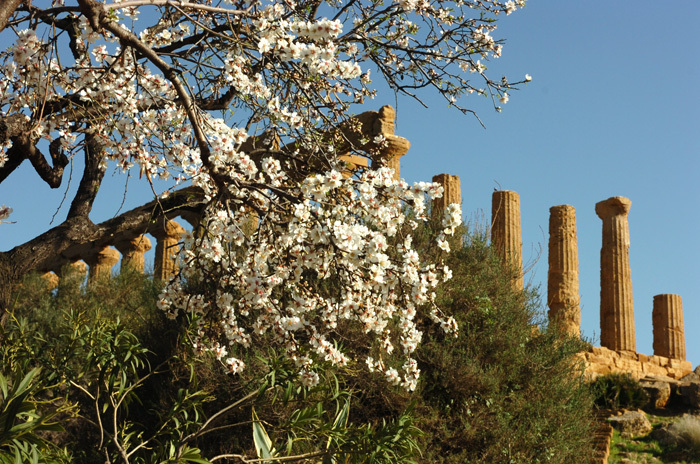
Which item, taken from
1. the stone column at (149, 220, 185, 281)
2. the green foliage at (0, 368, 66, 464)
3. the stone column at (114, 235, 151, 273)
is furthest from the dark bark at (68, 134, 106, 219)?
the stone column at (114, 235, 151, 273)

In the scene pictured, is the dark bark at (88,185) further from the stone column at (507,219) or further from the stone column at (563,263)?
the stone column at (563,263)

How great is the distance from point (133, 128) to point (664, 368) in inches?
750

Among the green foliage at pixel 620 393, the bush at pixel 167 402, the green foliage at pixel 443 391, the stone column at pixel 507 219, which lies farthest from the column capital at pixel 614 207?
the bush at pixel 167 402

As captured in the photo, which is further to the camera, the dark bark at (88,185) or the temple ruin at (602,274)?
the temple ruin at (602,274)

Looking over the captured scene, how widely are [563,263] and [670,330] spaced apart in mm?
4850

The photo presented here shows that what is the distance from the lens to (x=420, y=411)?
9.38 meters

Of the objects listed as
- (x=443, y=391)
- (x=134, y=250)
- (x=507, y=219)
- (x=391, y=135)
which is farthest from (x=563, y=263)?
(x=134, y=250)

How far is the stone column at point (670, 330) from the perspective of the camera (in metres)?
22.2

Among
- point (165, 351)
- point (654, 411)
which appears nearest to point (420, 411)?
point (165, 351)

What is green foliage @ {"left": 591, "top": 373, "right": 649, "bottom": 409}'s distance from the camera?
16078 mm

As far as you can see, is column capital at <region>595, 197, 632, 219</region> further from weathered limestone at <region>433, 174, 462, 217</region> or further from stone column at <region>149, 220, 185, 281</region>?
stone column at <region>149, 220, 185, 281</region>

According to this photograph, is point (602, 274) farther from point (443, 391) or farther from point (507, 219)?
point (443, 391)

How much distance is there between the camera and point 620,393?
1652 cm

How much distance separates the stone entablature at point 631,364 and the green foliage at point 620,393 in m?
0.47
